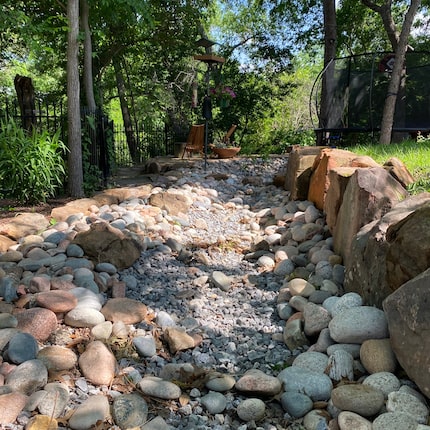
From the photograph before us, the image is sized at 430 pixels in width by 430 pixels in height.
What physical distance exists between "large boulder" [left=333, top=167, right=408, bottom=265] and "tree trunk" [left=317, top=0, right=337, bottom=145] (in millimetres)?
5141

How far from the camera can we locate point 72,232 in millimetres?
4090

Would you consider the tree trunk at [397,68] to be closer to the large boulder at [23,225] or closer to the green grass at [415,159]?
the green grass at [415,159]

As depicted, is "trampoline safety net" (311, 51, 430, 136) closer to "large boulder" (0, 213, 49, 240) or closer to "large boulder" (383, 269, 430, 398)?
"large boulder" (0, 213, 49, 240)

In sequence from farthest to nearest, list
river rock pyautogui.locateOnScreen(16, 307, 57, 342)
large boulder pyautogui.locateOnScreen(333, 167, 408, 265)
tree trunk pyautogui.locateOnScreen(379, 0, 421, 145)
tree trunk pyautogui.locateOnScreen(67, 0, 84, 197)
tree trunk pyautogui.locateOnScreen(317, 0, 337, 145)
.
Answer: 1. tree trunk pyautogui.locateOnScreen(317, 0, 337, 145)
2. tree trunk pyautogui.locateOnScreen(379, 0, 421, 145)
3. tree trunk pyautogui.locateOnScreen(67, 0, 84, 197)
4. large boulder pyautogui.locateOnScreen(333, 167, 408, 265)
5. river rock pyautogui.locateOnScreen(16, 307, 57, 342)

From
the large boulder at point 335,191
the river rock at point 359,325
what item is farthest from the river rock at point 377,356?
the large boulder at point 335,191

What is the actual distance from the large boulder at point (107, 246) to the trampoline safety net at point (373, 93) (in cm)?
569

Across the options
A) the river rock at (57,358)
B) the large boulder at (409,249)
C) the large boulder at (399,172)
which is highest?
the large boulder at (399,172)

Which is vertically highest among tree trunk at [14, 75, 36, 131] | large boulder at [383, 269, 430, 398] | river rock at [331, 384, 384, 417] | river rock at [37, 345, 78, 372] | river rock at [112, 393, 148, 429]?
tree trunk at [14, 75, 36, 131]

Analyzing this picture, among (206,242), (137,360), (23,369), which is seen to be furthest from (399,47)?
(23,369)

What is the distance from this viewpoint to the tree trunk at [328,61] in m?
8.82

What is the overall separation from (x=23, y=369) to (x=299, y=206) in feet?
11.8

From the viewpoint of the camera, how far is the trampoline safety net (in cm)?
856

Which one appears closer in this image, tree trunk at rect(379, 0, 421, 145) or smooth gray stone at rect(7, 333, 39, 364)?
smooth gray stone at rect(7, 333, 39, 364)

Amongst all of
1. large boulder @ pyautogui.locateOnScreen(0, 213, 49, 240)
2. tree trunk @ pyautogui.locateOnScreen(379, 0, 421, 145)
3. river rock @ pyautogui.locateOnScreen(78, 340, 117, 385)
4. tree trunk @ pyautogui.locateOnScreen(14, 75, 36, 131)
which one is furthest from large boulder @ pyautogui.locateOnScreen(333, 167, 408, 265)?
tree trunk @ pyautogui.locateOnScreen(14, 75, 36, 131)
